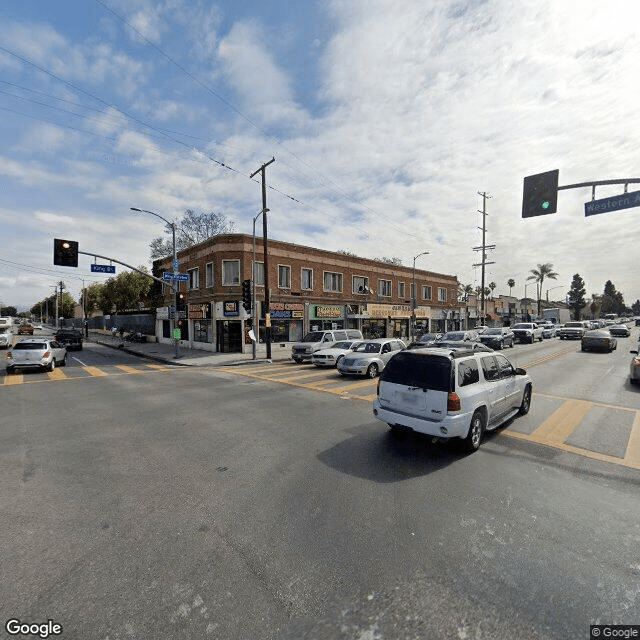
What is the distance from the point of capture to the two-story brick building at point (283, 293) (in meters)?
26.2

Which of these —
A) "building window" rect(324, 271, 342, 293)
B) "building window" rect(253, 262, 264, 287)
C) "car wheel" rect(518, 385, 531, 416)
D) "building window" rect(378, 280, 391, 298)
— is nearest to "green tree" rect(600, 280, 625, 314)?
"building window" rect(378, 280, 391, 298)

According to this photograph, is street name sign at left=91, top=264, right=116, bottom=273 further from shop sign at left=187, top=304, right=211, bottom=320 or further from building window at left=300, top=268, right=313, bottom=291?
building window at left=300, top=268, right=313, bottom=291

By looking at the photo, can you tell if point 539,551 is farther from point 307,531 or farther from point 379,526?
point 307,531

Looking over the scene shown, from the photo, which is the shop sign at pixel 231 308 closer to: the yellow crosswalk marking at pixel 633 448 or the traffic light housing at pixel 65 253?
the traffic light housing at pixel 65 253

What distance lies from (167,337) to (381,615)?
3566 cm

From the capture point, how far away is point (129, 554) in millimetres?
3379

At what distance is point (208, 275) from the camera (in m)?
27.8

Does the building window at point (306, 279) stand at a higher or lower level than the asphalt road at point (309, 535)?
higher

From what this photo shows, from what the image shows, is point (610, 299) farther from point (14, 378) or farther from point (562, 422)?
point (14, 378)

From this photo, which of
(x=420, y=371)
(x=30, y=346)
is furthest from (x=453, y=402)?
(x=30, y=346)

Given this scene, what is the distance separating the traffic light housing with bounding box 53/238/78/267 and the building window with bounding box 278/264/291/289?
Answer: 46.2ft

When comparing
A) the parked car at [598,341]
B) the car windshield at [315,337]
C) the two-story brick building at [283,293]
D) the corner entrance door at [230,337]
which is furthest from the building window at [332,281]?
the parked car at [598,341]

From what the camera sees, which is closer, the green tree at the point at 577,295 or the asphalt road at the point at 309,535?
the asphalt road at the point at 309,535

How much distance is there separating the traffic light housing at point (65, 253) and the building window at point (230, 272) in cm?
1022
